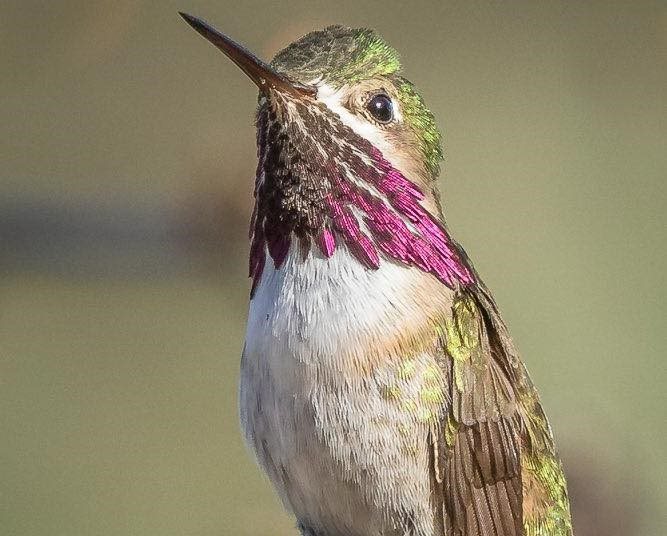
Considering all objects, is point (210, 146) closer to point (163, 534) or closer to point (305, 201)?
point (163, 534)

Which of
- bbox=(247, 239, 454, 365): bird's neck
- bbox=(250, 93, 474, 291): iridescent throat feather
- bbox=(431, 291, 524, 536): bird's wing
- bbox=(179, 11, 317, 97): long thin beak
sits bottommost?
bbox=(431, 291, 524, 536): bird's wing

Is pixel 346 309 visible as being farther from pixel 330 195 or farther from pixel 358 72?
pixel 358 72

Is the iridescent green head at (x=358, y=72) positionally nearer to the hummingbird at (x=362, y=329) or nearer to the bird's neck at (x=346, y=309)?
the hummingbird at (x=362, y=329)

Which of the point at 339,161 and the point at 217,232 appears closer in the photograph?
the point at 339,161

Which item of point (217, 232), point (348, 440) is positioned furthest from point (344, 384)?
point (217, 232)

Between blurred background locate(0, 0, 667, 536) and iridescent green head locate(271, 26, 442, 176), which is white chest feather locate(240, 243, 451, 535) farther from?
blurred background locate(0, 0, 667, 536)

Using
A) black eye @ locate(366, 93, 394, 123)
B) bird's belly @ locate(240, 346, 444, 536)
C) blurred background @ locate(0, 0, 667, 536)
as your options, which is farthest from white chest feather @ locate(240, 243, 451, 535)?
blurred background @ locate(0, 0, 667, 536)

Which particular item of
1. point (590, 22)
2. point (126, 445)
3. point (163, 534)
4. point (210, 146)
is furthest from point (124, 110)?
point (590, 22)

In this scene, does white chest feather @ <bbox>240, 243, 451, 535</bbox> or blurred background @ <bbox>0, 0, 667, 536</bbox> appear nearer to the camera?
white chest feather @ <bbox>240, 243, 451, 535</bbox>
